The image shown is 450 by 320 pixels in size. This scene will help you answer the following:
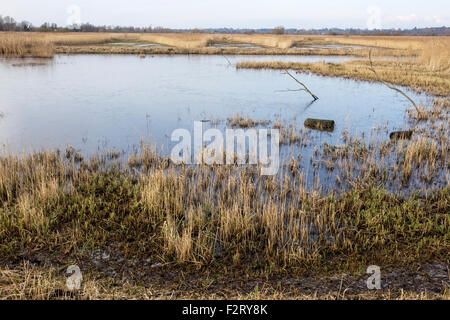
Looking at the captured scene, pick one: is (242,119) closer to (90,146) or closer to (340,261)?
(90,146)

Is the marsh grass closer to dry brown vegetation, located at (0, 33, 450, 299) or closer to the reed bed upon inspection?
dry brown vegetation, located at (0, 33, 450, 299)

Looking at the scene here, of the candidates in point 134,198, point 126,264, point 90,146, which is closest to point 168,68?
point 90,146

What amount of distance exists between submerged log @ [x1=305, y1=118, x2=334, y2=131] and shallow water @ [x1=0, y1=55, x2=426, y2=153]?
0.31 meters

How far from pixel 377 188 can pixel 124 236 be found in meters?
5.29

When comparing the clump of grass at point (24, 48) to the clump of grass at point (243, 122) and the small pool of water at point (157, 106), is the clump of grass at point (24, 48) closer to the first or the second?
the small pool of water at point (157, 106)

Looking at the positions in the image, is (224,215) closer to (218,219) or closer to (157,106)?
(218,219)

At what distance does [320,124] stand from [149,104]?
25.4ft

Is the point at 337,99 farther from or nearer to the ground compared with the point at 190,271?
farther from the ground

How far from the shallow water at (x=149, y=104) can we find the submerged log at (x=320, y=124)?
12.3 inches

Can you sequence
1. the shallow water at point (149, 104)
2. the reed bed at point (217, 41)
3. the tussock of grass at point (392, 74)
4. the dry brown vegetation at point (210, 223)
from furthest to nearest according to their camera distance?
1. the reed bed at point (217, 41)
2. the tussock of grass at point (392, 74)
3. the shallow water at point (149, 104)
4. the dry brown vegetation at point (210, 223)

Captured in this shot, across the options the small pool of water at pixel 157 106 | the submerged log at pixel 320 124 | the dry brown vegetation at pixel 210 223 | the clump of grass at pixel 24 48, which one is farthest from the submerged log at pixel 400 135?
the clump of grass at pixel 24 48

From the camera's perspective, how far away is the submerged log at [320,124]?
43.6 feet

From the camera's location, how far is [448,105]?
16266 millimetres

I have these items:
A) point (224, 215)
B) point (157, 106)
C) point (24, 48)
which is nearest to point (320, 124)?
point (157, 106)
